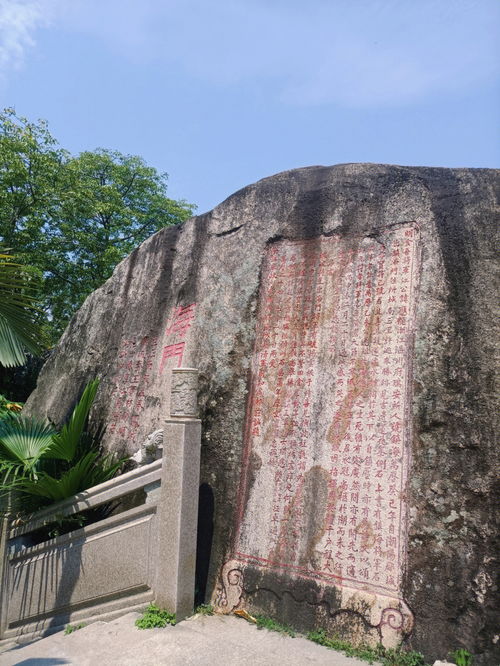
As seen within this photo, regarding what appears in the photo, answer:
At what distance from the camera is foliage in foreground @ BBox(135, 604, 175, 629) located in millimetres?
3648

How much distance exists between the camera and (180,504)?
12.6 ft

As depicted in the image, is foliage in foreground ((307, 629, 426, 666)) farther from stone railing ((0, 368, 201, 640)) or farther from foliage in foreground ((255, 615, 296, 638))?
stone railing ((0, 368, 201, 640))

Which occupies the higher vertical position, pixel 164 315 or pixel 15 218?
pixel 15 218

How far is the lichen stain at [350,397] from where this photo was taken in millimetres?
3828

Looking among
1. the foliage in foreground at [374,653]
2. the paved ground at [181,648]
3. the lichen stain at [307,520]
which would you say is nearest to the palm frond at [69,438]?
the paved ground at [181,648]

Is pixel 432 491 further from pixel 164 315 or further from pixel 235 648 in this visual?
pixel 164 315

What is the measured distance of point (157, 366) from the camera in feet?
18.1

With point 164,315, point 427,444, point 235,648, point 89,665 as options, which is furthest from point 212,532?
point 164,315

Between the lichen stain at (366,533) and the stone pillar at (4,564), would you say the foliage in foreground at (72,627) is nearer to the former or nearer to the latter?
the stone pillar at (4,564)

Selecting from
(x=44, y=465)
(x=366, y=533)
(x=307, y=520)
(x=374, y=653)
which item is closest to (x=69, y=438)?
(x=44, y=465)

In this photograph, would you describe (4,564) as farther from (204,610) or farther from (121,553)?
(204,610)

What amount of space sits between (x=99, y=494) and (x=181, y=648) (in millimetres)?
1471

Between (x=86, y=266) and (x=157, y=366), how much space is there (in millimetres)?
8881

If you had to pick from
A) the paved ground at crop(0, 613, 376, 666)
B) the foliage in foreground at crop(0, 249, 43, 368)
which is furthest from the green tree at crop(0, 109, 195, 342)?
the paved ground at crop(0, 613, 376, 666)
